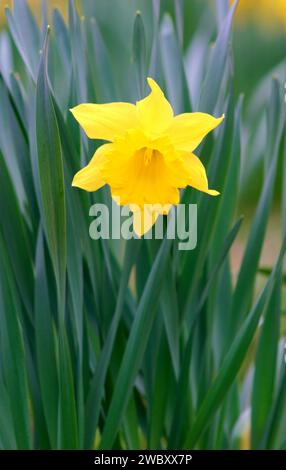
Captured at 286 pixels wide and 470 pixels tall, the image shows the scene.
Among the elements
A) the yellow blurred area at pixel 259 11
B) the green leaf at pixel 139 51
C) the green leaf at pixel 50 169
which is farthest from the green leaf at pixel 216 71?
the yellow blurred area at pixel 259 11

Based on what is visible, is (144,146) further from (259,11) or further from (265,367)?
(259,11)

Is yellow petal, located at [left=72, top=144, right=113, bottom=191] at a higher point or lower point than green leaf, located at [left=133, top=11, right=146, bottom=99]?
lower

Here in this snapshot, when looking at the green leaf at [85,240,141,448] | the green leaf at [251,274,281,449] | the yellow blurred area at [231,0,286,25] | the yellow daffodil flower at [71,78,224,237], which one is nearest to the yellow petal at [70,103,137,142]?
the yellow daffodil flower at [71,78,224,237]

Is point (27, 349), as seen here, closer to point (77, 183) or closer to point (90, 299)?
point (90, 299)

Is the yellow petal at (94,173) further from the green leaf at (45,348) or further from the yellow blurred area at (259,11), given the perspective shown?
the yellow blurred area at (259,11)

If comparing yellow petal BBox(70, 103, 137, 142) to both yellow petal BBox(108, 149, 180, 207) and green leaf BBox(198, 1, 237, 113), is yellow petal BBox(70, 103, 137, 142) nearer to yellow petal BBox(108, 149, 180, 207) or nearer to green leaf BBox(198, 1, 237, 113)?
yellow petal BBox(108, 149, 180, 207)

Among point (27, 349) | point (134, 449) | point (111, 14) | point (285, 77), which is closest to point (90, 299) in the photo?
point (27, 349)

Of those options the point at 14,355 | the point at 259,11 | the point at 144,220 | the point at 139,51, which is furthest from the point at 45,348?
the point at 259,11
